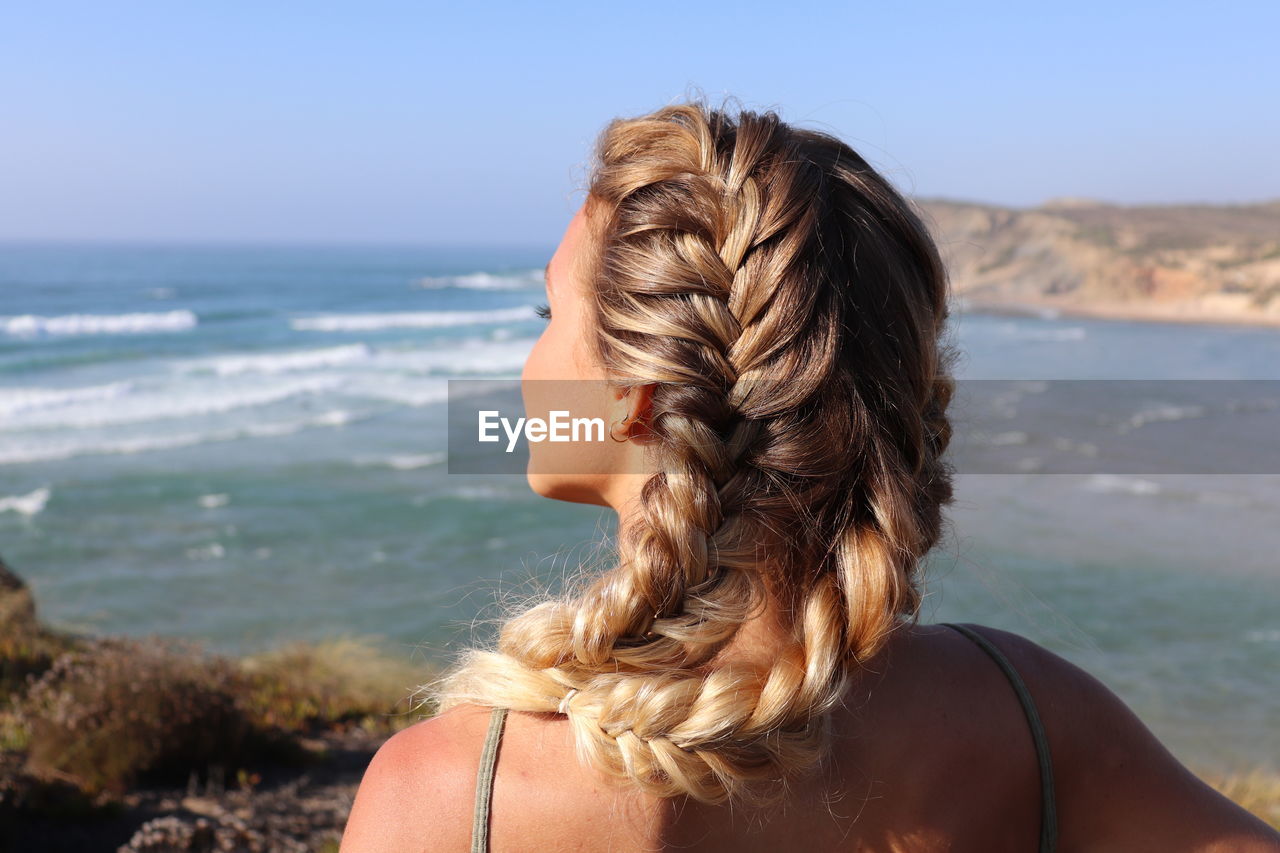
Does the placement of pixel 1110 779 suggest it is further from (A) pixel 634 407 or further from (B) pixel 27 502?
(B) pixel 27 502

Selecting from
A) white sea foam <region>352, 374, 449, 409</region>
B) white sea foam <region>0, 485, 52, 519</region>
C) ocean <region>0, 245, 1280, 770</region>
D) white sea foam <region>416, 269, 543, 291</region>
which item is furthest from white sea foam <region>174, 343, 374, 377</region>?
white sea foam <region>416, 269, 543, 291</region>

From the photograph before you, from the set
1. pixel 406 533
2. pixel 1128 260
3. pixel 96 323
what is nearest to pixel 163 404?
pixel 406 533

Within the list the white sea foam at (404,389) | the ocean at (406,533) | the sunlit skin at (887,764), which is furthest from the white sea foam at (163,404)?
the sunlit skin at (887,764)

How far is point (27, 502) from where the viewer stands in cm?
1295

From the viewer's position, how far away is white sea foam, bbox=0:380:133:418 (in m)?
19.8

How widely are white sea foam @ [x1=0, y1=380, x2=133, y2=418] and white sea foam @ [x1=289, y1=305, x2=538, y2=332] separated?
566 inches

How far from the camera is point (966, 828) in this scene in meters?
1.36

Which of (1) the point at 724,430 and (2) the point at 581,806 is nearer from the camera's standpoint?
(2) the point at 581,806

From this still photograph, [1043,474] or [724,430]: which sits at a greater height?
[724,430]

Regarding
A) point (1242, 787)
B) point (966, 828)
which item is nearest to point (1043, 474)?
point (1242, 787)

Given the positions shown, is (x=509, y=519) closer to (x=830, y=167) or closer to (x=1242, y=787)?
(x=1242, y=787)

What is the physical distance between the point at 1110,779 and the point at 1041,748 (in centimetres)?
13

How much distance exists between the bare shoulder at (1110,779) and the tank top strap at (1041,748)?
12 mm

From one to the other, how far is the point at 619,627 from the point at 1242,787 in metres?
5.29
